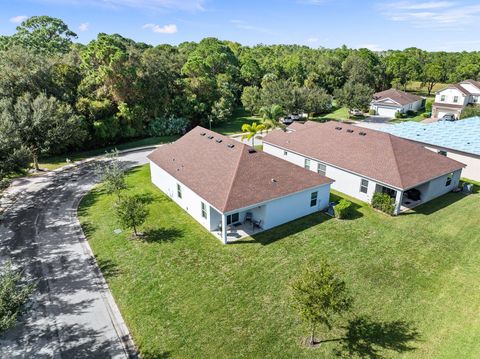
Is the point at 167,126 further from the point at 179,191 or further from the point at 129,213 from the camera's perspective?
the point at 129,213

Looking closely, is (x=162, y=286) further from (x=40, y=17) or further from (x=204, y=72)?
(x=40, y=17)

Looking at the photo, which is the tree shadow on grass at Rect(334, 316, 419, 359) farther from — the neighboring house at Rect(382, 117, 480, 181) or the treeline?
the treeline

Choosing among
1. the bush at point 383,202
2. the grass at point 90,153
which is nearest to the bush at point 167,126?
the grass at point 90,153

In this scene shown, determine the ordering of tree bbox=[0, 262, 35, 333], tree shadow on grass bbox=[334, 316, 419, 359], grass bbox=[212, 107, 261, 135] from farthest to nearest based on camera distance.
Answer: grass bbox=[212, 107, 261, 135], tree shadow on grass bbox=[334, 316, 419, 359], tree bbox=[0, 262, 35, 333]

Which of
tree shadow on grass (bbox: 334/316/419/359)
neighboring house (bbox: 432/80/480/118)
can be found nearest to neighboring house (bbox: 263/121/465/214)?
tree shadow on grass (bbox: 334/316/419/359)

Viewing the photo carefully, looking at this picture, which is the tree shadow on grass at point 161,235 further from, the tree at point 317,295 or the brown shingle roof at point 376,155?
the brown shingle roof at point 376,155

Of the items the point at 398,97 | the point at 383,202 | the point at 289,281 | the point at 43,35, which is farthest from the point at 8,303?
the point at 43,35
